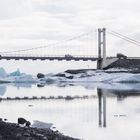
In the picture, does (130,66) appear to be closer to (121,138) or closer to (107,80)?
(107,80)

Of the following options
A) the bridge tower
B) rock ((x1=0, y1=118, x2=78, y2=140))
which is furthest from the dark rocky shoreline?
the bridge tower

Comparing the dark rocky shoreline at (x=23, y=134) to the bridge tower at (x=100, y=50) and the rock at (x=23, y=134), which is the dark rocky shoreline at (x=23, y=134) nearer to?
the rock at (x=23, y=134)

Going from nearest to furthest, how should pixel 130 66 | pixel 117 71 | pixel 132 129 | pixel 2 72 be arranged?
pixel 132 129
pixel 117 71
pixel 130 66
pixel 2 72

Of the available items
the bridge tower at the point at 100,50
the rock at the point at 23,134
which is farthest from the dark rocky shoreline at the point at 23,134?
the bridge tower at the point at 100,50

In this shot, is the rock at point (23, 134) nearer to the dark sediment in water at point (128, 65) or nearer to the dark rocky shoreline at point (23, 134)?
the dark rocky shoreline at point (23, 134)

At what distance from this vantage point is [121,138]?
58.5ft

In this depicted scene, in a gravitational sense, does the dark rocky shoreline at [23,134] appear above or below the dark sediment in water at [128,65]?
above

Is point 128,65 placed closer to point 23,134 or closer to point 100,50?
point 100,50

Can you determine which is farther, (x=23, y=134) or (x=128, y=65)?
(x=128, y=65)


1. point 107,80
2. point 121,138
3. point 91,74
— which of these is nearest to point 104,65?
point 91,74

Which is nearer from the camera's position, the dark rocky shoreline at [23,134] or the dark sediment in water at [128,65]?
the dark rocky shoreline at [23,134]

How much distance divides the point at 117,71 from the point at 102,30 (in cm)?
1264

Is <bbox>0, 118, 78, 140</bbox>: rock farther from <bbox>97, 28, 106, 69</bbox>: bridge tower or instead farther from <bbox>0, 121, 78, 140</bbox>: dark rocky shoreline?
<bbox>97, 28, 106, 69</bbox>: bridge tower

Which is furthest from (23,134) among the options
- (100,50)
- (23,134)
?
(100,50)
